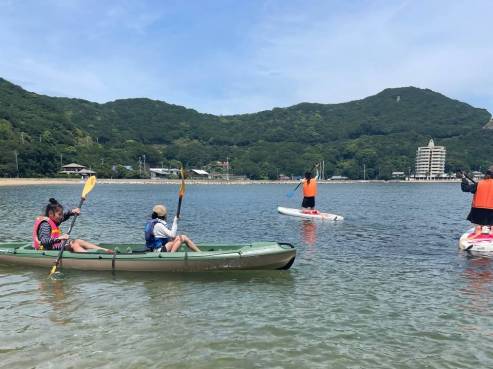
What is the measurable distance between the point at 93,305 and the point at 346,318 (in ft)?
20.4

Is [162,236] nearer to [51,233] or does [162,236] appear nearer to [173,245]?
[173,245]

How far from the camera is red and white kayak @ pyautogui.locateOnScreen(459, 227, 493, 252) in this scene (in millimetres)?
17281

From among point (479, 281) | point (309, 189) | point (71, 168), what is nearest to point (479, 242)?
point (479, 281)

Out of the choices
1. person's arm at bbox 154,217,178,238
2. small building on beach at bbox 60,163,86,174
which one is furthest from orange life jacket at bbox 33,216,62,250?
small building on beach at bbox 60,163,86,174

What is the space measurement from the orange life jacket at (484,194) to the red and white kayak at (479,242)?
1109 millimetres

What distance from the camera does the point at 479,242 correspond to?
17.4 m

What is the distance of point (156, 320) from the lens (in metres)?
9.59

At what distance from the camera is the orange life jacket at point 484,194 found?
17.4 metres

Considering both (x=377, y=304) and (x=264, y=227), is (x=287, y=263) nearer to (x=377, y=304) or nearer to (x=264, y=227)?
(x=377, y=304)

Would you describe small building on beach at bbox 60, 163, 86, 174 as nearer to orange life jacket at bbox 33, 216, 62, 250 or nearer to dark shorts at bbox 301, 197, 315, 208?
dark shorts at bbox 301, 197, 315, 208

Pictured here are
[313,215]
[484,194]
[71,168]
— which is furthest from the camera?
[71,168]

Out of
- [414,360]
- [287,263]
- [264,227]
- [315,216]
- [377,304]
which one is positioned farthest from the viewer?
[315,216]

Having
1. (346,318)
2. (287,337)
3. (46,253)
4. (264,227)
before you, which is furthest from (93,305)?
(264,227)

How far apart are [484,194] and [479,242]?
6.57 ft
